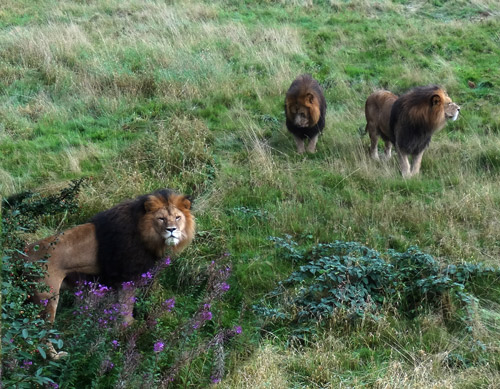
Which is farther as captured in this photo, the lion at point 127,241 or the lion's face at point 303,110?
the lion's face at point 303,110

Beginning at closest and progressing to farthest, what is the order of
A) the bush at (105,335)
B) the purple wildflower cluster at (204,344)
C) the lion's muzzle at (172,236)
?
the bush at (105,335), the purple wildflower cluster at (204,344), the lion's muzzle at (172,236)

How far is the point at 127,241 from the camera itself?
534 centimetres

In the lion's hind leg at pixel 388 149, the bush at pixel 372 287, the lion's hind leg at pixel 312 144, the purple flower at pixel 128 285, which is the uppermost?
the purple flower at pixel 128 285

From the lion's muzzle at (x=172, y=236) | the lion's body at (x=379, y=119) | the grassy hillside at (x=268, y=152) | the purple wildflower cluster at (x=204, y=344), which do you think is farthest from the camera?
the lion's body at (x=379, y=119)

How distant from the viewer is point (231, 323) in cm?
538

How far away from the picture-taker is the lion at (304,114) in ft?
30.7

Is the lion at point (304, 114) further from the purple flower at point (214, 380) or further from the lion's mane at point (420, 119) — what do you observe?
the purple flower at point (214, 380)

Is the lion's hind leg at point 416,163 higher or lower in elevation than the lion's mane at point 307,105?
lower

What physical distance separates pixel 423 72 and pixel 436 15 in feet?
21.6

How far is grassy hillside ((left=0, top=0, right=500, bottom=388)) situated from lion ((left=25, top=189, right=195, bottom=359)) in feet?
1.84

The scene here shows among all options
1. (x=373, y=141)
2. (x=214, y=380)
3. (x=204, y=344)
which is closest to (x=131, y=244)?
(x=204, y=344)

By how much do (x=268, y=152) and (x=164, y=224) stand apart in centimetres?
400

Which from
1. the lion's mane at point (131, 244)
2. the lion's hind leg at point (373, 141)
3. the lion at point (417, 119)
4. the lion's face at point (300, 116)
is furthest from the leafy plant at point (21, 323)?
the lion's hind leg at point (373, 141)

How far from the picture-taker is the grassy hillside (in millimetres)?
4965
